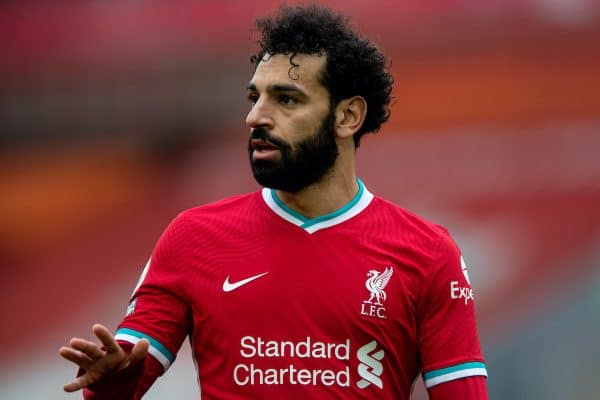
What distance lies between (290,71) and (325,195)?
0.39m

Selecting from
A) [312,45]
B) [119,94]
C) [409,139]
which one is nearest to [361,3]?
[409,139]

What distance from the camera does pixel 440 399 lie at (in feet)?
9.87

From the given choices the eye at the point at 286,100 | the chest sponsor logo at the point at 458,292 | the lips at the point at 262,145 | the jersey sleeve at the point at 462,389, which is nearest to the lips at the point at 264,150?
the lips at the point at 262,145

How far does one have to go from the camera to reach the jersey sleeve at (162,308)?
3014 mm

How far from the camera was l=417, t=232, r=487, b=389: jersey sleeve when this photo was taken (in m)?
3.01

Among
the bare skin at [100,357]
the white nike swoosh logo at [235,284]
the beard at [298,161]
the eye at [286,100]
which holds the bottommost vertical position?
the bare skin at [100,357]

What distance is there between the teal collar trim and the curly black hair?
234 millimetres

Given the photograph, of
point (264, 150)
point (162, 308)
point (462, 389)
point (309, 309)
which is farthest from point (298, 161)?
point (462, 389)

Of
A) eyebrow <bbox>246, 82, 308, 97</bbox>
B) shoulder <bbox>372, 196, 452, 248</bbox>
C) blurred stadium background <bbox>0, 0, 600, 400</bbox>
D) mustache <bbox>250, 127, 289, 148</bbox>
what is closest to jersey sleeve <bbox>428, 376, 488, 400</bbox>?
shoulder <bbox>372, 196, 452, 248</bbox>

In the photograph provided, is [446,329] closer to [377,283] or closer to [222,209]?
[377,283]

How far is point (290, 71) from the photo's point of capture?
10.3 feet

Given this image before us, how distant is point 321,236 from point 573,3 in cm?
488

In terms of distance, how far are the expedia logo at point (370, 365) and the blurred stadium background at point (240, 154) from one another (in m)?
3.60

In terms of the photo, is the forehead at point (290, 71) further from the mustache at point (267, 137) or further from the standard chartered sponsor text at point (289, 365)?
the standard chartered sponsor text at point (289, 365)
